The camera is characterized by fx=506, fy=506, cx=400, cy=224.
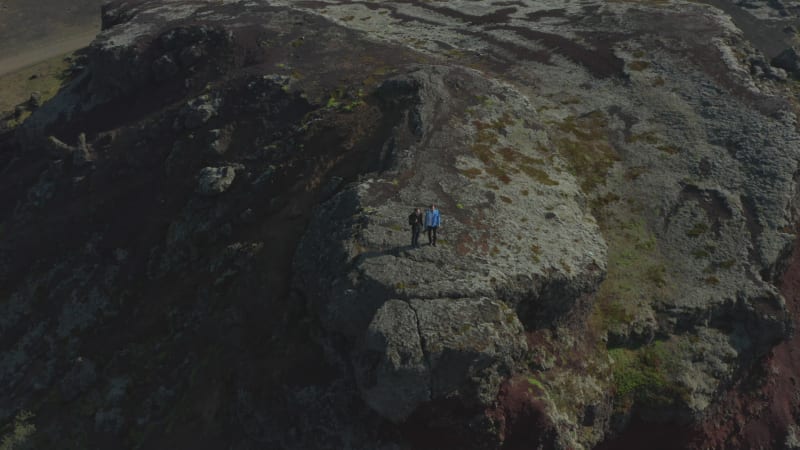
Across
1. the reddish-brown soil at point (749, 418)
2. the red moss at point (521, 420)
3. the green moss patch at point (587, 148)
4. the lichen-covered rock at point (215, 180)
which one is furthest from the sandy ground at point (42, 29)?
the reddish-brown soil at point (749, 418)

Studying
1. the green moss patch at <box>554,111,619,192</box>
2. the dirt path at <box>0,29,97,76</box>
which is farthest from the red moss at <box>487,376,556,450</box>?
the dirt path at <box>0,29,97,76</box>

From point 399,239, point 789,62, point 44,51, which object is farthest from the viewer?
point 44,51

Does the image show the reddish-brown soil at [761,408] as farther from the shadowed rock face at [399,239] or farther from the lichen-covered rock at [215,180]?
the lichen-covered rock at [215,180]

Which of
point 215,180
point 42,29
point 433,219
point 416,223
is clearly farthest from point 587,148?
point 42,29

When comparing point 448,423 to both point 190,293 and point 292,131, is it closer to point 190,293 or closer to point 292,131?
point 190,293

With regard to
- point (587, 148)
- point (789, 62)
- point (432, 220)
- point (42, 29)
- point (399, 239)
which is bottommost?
point (42, 29)

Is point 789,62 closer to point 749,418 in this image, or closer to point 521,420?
point 749,418

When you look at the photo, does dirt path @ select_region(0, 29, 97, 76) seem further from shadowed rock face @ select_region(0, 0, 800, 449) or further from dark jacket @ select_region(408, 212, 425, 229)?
dark jacket @ select_region(408, 212, 425, 229)
